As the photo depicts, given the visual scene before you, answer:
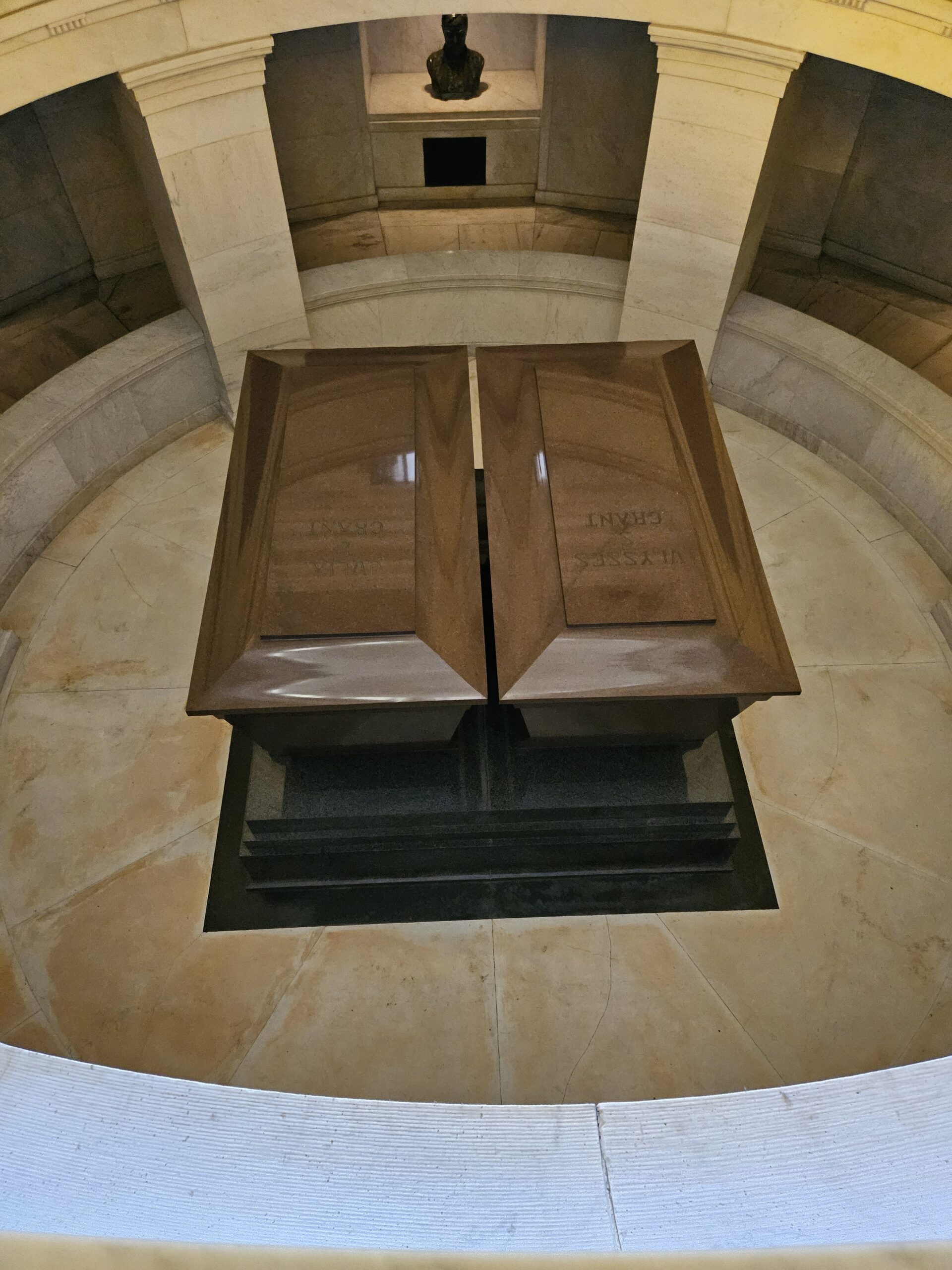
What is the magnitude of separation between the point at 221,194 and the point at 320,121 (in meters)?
2.49

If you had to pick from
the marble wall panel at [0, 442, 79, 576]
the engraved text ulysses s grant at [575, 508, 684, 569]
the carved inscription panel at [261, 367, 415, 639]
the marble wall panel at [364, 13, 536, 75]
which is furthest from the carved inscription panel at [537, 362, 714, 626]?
the marble wall panel at [364, 13, 536, 75]

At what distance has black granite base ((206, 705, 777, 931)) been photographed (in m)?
3.30

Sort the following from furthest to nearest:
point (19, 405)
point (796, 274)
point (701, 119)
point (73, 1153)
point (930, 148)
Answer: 1. point (796, 274)
2. point (930, 148)
3. point (19, 405)
4. point (701, 119)
5. point (73, 1153)

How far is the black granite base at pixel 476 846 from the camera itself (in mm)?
3305

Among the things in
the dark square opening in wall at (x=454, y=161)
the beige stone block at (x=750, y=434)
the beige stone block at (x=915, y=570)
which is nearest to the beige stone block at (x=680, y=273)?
the beige stone block at (x=750, y=434)

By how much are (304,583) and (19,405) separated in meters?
2.57

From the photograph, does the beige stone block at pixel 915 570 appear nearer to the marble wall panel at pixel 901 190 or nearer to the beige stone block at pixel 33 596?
the marble wall panel at pixel 901 190

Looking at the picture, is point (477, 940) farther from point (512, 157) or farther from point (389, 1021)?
point (512, 157)

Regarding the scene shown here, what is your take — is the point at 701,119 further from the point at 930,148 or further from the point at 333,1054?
the point at 333,1054

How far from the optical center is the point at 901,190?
227 inches

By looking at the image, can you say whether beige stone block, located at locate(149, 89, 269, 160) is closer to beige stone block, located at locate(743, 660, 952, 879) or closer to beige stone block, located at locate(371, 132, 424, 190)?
beige stone block, located at locate(371, 132, 424, 190)

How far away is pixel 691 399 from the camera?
3.48 m

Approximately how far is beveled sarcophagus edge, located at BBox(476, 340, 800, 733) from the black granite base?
0.42 meters

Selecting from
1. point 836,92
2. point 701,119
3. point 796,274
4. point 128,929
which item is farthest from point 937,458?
point 128,929
